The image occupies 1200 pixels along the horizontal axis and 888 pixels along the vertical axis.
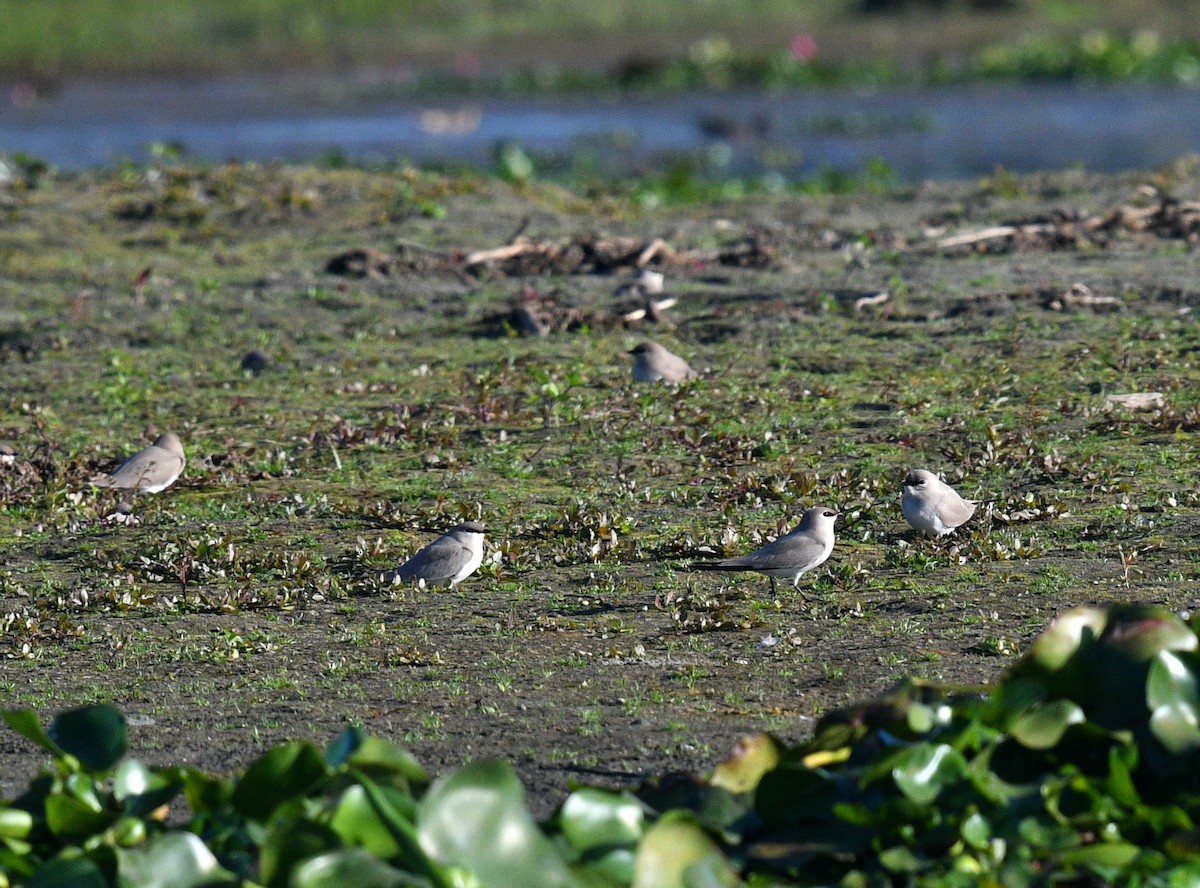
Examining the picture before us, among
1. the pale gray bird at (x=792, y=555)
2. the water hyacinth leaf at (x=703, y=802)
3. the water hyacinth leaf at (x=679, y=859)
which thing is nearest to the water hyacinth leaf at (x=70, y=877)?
the water hyacinth leaf at (x=679, y=859)

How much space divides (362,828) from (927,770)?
1.45m

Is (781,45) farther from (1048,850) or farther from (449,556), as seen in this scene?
(1048,850)

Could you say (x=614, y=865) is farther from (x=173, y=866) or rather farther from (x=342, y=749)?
(x=173, y=866)

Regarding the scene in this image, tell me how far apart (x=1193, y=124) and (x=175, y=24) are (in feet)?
107

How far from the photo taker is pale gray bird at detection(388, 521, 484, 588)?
7770 millimetres

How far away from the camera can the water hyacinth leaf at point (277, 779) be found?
4.61m

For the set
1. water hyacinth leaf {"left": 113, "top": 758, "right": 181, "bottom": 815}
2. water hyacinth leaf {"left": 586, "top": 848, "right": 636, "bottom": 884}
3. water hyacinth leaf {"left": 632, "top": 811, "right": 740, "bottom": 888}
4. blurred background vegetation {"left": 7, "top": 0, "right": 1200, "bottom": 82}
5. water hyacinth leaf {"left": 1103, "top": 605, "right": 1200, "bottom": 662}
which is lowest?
blurred background vegetation {"left": 7, "top": 0, "right": 1200, "bottom": 82}

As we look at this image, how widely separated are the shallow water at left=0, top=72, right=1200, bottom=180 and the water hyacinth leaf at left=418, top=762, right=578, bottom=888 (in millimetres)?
20144

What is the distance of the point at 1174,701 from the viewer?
4.70 metres

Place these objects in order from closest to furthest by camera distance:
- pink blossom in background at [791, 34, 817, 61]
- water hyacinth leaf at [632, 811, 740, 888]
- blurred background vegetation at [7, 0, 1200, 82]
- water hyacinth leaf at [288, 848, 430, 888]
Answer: water hyacinth leaf at [288, 848, 430, 888]
water hyacinth leaf at [632, 811, 740, 888]
pink blossom in background at [791, 34, 817, 61]
blurred background vegetation at [7, 0, 1200, 82]

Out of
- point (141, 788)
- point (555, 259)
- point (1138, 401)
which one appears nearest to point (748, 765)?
point (141, 788)

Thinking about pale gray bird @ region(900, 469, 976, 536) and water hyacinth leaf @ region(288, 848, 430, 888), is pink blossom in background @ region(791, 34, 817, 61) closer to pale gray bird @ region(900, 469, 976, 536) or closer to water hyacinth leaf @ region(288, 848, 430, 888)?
pale gray bird @ region(900, 469, 976, 536)

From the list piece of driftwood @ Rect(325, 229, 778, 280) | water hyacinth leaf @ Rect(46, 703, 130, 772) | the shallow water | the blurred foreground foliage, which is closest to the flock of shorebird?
the blurred foreground foliage

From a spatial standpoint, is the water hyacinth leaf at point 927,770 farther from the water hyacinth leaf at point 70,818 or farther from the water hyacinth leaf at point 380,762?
the water hyacinth leaf at point 70,818
